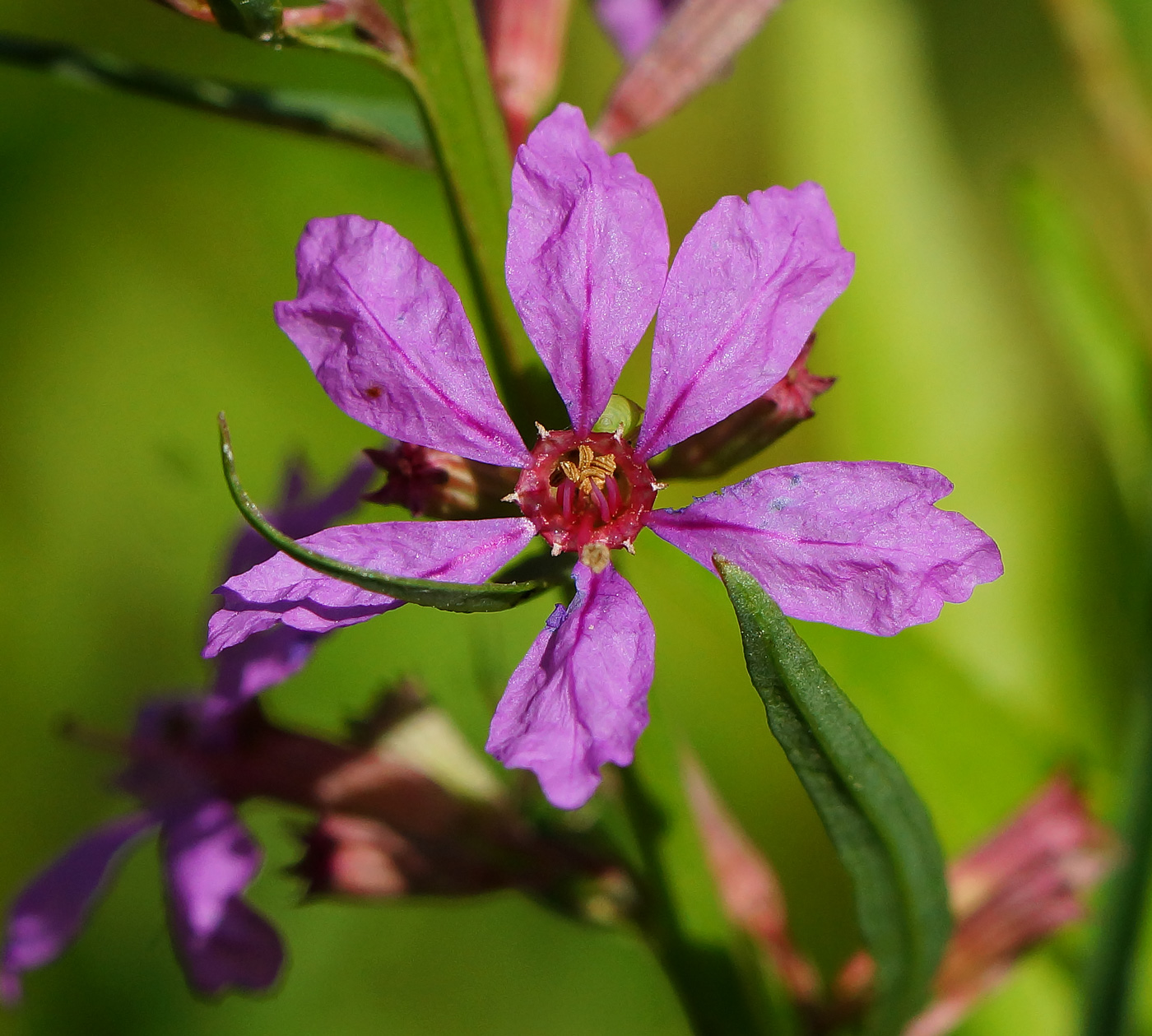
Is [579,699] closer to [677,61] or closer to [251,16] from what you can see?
[251,16]

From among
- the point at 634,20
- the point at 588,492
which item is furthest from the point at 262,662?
the point at 634,20

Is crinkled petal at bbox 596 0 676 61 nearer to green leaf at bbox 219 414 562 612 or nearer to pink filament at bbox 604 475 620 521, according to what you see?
pink filament at bbox 604 475 620 521

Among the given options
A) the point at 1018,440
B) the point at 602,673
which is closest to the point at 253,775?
the point at 602,673

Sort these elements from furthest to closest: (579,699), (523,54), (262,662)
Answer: (523,54) → (262,662) → (579,699)

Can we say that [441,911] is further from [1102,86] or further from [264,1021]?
[1102,86]

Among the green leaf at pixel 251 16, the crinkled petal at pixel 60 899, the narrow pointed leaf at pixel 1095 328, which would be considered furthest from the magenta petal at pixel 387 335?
the narrow pointed leaf at pixel 1095 328

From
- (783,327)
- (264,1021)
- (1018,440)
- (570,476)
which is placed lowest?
(264,1021)
